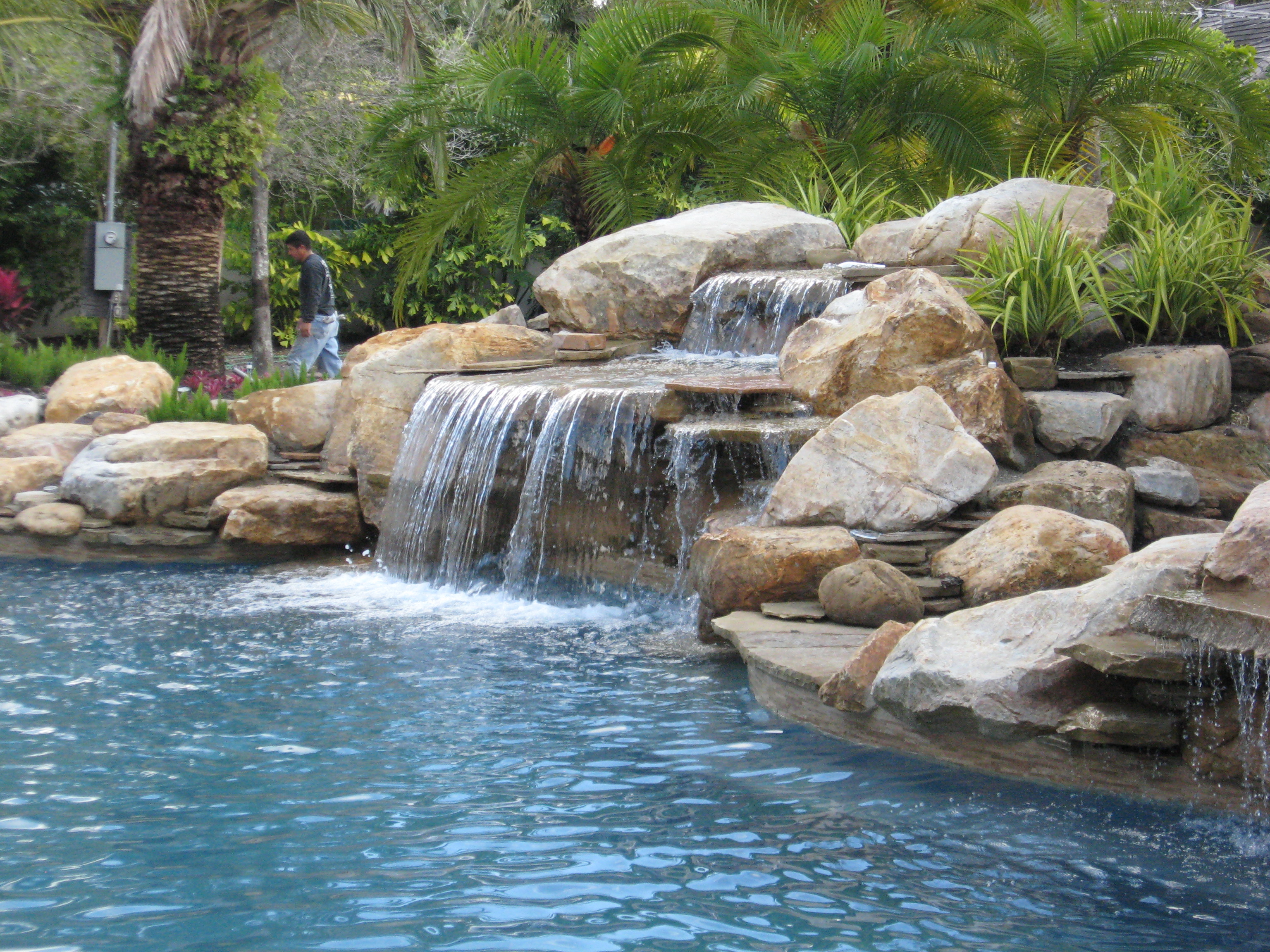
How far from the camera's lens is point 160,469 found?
29.1 feet

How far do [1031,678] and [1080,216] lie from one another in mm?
4976

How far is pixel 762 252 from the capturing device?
31.6 ft

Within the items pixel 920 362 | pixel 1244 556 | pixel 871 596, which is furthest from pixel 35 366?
pixel 1244 556

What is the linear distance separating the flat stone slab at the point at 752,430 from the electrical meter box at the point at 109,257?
8.90 m

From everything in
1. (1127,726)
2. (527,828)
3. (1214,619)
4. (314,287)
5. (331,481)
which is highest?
(314,287)

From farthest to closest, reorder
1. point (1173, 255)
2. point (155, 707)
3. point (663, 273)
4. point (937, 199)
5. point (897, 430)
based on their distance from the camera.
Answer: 1. point (937, 199)
2. point (663, 273)
3. point (1173, 255)
4. point (897, 430)
5. point (155, 707)

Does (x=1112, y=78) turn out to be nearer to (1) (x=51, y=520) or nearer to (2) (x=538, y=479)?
(2) (x=538, y=479)

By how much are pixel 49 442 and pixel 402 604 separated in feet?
13.9

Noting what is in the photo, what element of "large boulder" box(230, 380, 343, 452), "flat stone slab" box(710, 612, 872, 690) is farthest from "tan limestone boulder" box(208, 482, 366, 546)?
"flat stone slab" box(710, 612, 872, 690)

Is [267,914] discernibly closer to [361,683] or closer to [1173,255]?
[361,683]

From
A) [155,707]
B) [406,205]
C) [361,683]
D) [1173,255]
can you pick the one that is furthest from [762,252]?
[406,205]

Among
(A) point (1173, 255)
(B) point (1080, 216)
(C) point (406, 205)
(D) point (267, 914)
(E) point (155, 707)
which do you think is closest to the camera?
(D) point (267, 914)

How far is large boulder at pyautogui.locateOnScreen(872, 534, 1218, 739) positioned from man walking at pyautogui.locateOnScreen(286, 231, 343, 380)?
7705mm

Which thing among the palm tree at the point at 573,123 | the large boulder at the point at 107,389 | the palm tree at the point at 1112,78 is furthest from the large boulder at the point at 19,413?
the palm tree at the point at 1112,78
